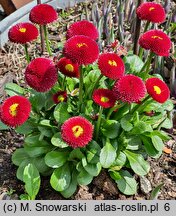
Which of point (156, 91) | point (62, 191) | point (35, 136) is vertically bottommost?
point (62, 191)

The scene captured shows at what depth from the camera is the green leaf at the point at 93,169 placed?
257 centimetres

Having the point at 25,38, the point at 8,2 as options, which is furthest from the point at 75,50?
the point at 8,2

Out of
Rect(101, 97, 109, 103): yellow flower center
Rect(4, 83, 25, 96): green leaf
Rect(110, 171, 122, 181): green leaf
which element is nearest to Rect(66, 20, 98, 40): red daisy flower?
Rect(101, 97, 109, 103): yellow flower center

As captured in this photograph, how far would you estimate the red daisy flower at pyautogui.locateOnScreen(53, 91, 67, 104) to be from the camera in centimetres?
261

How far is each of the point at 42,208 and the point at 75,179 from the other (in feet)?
0.86

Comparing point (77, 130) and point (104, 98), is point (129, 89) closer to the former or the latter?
point (104, 98)

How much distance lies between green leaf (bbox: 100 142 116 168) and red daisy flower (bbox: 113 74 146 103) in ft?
1.19

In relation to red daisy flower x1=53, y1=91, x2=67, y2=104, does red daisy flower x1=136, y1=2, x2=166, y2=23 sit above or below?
above

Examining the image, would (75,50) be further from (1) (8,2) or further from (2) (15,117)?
(1) (8,2)

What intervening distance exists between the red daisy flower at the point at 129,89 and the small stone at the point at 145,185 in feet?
2.59

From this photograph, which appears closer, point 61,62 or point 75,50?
point 75,50

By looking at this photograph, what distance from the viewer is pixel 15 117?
2.28 metres

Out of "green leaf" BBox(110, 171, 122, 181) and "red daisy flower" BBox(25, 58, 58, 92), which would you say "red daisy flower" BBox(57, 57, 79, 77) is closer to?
"red daisy flower" BBox(25, 58, 58, 92)

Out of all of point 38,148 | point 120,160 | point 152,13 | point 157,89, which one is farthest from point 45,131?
point 152,13
